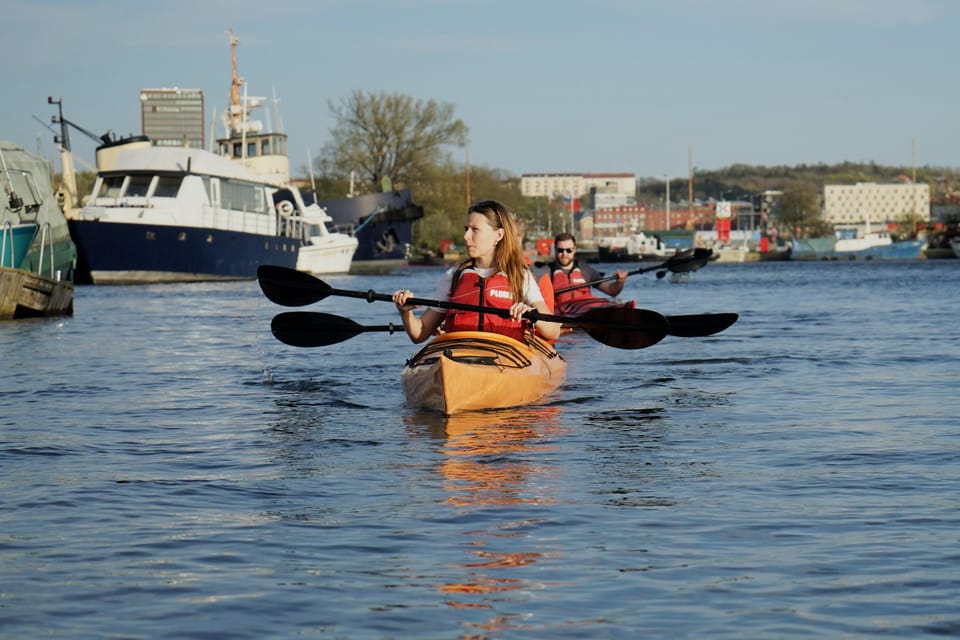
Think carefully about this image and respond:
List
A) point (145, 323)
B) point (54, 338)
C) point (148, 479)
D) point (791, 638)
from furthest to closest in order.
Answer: point (145, 323)
point (54, 338)
point (148, 479)
point (791, 638)

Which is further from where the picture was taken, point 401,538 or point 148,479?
point 148,479

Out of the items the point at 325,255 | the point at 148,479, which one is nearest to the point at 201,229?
the point at 325,255

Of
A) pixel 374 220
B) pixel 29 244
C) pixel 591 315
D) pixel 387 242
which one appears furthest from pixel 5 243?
pixel 387 242

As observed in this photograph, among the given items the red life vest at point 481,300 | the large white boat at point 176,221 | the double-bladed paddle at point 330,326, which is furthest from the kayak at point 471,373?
the large white boat at point 176,221

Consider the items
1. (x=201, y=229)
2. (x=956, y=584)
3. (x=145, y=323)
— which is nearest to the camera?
(x=956, y=584)

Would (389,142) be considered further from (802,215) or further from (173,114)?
(802,215)

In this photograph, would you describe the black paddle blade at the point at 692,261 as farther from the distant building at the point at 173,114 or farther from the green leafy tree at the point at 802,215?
the green leafy tree at the point at 802,215

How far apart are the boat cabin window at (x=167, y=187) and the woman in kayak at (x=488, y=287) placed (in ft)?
113

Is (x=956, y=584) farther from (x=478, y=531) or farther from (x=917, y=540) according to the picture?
(x=478, y=531)

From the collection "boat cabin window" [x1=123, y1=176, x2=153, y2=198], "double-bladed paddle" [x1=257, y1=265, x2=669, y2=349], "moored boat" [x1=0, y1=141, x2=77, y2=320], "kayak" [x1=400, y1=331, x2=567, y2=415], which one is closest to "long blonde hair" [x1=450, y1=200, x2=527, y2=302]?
"double-bladed paddle" [x1=257, y1=265, x2=669, y2=349]

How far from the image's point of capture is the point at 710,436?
996cm

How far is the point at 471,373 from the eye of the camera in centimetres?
1066

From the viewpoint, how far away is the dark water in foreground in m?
5.19

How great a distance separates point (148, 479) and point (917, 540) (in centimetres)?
417
